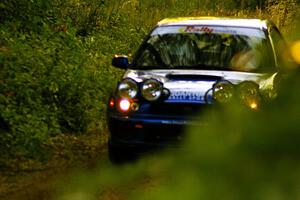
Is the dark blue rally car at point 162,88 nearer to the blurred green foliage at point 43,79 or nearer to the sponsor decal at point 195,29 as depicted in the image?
the sponsor decal at point 195,29

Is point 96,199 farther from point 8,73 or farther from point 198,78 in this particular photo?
point 8,73

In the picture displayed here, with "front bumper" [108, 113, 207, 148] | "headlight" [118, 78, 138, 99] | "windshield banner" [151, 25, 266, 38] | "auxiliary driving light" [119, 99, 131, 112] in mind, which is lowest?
"front bumper" [108, 113, 207, 148]

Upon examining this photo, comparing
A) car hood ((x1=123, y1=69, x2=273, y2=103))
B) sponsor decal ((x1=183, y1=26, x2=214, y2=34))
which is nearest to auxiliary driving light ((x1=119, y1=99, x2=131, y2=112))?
car hood ((x1=123, y1=69, x2=273, y2=103))

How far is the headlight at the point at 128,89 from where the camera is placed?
6.42 metres

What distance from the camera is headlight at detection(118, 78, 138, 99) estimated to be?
253 inches

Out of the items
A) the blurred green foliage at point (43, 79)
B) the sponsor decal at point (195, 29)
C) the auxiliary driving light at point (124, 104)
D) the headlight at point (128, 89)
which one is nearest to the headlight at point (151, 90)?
the headlight at point (128, 89)

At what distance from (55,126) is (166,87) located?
2.04m

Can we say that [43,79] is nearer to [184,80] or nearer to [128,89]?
[128,89]

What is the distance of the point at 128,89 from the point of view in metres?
6.54

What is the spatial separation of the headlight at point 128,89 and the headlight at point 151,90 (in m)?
0.13

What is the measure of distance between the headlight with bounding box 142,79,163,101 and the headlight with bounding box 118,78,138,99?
0.13 meters

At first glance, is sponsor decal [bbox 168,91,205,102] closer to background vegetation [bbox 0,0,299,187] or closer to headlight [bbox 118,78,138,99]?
headlight [bbox 118,78,138,99]

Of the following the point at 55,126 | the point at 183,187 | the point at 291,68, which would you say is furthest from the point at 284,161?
the point at 55,126

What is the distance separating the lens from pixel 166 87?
20.8 ft
